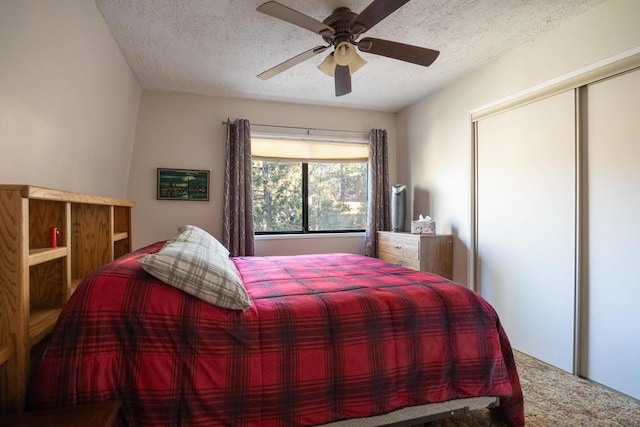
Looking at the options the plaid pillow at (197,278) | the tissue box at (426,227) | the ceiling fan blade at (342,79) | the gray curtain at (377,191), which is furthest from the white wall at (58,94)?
the tissue box at (426,227)

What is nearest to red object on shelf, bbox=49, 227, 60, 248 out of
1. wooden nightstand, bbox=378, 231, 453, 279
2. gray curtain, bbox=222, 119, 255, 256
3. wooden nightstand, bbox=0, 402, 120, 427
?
wooden nightstand, bbox=0, 402, 120, 427

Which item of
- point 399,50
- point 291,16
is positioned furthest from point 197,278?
point 399,50

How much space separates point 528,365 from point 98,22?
3887 millimetres

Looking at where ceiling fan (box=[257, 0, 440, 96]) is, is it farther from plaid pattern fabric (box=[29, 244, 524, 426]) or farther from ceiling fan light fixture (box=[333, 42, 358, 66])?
plaid pattern fabric (box=[29, 244, 524, 426])

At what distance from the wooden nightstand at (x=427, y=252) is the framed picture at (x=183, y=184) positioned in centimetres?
228

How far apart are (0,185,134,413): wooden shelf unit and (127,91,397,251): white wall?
1669 mm

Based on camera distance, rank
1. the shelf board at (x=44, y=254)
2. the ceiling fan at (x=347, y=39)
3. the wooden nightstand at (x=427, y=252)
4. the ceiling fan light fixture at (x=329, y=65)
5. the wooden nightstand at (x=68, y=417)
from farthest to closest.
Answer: the wooden nightstand at (x=427, y=252) < the ceiling fan light fixture at (x=329, y=65) < the ceiling fan at (x=347, y=39) < the shelf board at (x=44, y=254) < the wooden nightstand at (x=68, y=417)

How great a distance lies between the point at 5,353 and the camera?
38.2 inches

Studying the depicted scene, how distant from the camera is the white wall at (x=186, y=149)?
3.48 m

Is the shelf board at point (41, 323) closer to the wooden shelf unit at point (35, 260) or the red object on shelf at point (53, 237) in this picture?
the wooden shelf unit at point (35, 260)

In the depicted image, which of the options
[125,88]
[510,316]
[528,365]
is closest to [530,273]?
[510,316]

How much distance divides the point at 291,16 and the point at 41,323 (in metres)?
1.88

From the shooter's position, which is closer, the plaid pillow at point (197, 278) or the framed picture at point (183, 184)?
the plaid pillow at point (197, 278)

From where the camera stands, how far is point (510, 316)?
2.76m
